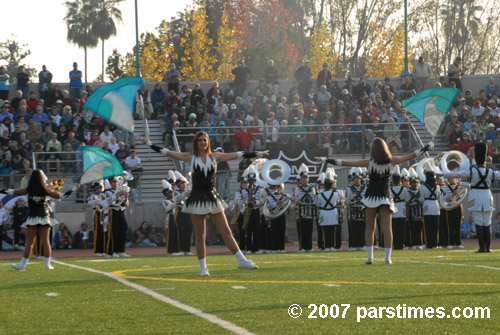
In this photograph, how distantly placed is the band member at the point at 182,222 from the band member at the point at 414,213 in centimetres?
490

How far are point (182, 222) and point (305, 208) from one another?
108 inches

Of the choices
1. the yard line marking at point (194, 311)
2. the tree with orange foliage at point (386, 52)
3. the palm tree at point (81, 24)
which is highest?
the palm tree at point (81, 24)

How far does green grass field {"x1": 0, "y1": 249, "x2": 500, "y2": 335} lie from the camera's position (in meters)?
6.67

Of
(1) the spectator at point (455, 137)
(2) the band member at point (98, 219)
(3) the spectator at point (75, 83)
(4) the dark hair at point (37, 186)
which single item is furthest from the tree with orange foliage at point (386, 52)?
(4) the dark hair at point (37, 186)

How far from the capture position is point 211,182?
36.2ft

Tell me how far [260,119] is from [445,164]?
9.52 meters

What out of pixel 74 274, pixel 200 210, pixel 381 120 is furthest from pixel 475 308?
pixel 381 120

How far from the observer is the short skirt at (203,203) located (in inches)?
425

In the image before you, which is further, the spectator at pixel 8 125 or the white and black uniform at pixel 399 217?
the spectator at pixel 8 125

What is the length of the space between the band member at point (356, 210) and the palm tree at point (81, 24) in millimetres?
49313

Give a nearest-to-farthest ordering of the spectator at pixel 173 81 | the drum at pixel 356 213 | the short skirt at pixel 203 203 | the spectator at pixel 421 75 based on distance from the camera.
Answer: the short skirt at pixel 203 203 < the drum at pixel 356 213 < the spectator at pixel 173 81 < the spectator at pixel 421 75

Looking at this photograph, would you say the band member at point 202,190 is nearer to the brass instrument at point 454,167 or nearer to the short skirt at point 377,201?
the short skirt at point 377,201

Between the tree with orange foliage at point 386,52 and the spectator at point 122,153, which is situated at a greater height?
the tree with orange foliage at point 386,52

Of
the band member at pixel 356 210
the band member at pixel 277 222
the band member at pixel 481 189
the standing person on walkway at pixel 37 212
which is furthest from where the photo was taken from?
the band member at pixel 356 210
